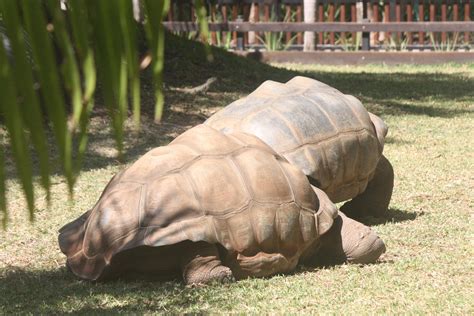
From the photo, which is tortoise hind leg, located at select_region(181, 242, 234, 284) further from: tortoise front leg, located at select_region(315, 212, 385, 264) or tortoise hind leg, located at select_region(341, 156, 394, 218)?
tortoise hind leg, located at select_region(341, 156, 394, 218)

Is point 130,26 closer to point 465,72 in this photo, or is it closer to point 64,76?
point 64,76

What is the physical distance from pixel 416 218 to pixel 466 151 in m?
3.14

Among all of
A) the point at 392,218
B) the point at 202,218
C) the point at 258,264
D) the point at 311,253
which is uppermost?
the point at 202,218

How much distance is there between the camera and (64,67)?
2.53ft

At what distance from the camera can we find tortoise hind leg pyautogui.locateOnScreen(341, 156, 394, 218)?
22.1 feet

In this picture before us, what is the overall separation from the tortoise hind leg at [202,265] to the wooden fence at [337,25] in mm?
13492

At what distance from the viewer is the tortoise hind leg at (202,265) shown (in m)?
4.80

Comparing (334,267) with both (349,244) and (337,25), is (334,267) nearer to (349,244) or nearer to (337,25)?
(349,244)

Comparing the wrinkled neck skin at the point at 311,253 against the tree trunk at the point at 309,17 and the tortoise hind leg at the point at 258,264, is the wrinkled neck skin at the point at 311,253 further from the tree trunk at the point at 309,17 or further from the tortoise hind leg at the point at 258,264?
the tree trunk at the point at 309,17

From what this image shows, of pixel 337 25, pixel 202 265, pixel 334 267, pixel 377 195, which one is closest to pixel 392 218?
pixel 377 195

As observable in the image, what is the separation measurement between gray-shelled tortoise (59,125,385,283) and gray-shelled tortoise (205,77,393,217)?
0.51 metres

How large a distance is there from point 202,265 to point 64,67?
4.10 meters

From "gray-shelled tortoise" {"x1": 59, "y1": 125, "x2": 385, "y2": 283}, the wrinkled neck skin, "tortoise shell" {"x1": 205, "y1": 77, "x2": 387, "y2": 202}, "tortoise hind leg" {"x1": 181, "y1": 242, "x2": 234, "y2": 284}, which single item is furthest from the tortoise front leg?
"tortoise hind leg" {"x1": 181, "y1": 242, "x2": 234, "y2": 284}

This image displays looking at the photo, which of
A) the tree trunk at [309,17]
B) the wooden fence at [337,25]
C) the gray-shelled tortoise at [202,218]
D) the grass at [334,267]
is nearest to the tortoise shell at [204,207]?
the gray-shelled tortoise at [202,218]
